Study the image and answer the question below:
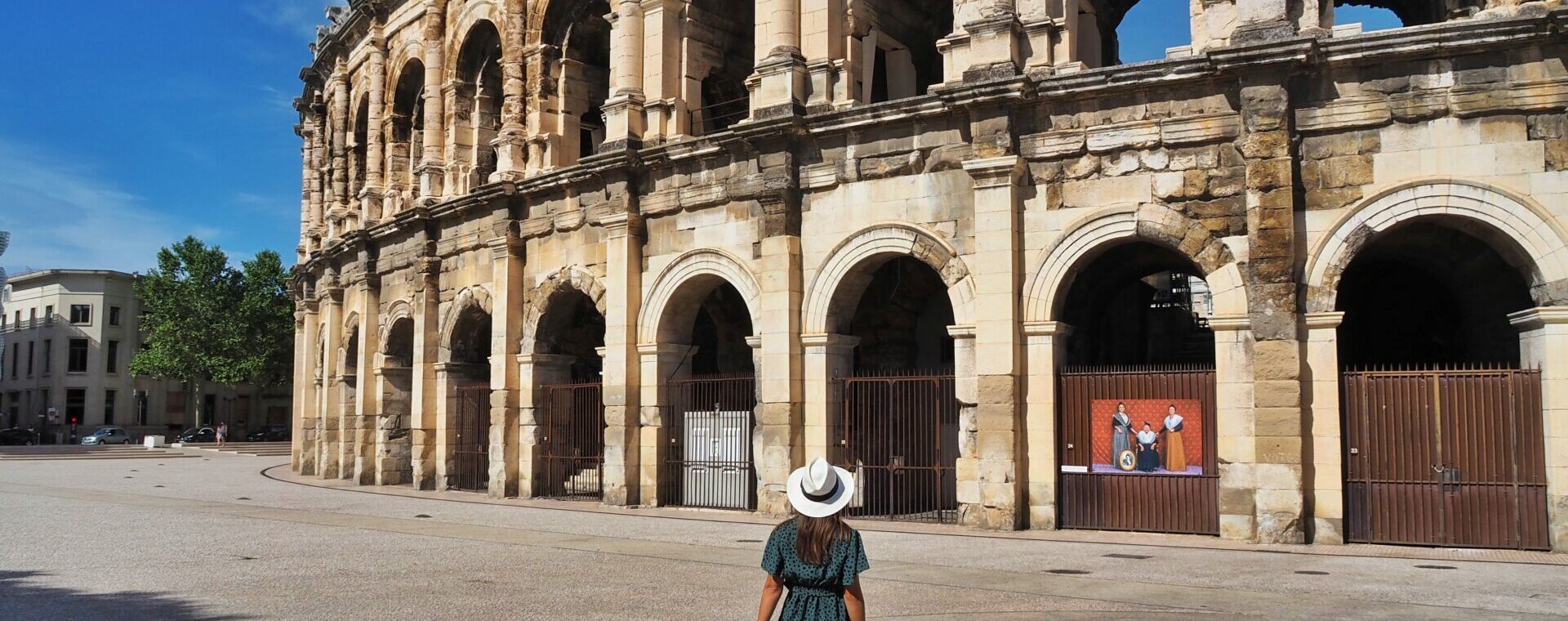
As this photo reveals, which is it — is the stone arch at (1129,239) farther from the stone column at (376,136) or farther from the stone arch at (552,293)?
the stone column at (376,136)

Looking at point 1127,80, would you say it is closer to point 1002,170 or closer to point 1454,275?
point 1002,170

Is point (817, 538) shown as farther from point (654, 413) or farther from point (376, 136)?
point (376, 136)

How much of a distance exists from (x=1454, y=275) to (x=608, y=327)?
10466 millimetres

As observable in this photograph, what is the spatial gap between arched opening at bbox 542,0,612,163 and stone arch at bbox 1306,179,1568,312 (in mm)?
11119

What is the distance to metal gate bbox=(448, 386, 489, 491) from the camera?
20156 mm

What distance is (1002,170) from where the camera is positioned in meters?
13.2

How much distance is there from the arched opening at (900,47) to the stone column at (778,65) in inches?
32.9

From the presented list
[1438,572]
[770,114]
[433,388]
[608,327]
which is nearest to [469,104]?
[433,388]

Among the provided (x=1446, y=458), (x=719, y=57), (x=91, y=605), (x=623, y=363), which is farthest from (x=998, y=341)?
(x=91, y=605)

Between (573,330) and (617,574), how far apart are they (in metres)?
10.7

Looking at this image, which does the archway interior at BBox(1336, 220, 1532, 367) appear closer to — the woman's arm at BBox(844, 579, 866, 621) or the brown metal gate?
the brown metal gate

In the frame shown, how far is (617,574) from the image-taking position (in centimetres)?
957

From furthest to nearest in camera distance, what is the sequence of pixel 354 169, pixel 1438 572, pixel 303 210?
1. pixel 303 210
2. pixel 354 169
3. pixel 1438 572

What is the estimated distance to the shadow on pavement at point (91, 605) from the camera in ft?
25.0
